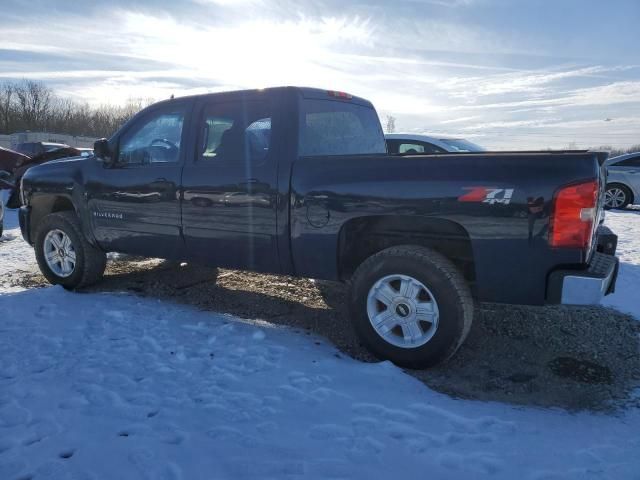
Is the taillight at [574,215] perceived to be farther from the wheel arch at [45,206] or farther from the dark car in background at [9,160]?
the dark car in background at [9,160]

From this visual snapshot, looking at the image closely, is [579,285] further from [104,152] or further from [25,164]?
[25,164]

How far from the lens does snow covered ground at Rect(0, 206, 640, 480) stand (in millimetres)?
2287

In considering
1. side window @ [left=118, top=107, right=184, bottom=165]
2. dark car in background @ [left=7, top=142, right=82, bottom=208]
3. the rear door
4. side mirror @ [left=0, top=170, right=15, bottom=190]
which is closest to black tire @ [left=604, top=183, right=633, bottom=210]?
the rear door

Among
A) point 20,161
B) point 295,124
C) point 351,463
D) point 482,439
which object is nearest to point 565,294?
point 482,439

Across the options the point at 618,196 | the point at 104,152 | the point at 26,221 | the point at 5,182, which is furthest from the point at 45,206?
the point at 618,196

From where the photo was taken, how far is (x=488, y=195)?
Result: 3.03 metres

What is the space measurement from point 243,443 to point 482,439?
4.01 feet

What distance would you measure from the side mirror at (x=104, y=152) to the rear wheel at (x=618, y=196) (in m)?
12.3

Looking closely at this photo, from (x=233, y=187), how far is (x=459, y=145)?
593 centimetres

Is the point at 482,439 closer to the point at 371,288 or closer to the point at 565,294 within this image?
the point at 565,294

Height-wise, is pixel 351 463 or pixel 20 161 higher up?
pixel 20 161

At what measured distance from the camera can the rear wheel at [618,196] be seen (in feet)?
41.5

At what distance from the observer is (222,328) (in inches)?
160

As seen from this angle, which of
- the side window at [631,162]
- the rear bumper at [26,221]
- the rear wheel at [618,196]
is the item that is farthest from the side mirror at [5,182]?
the side window at [631,162]
